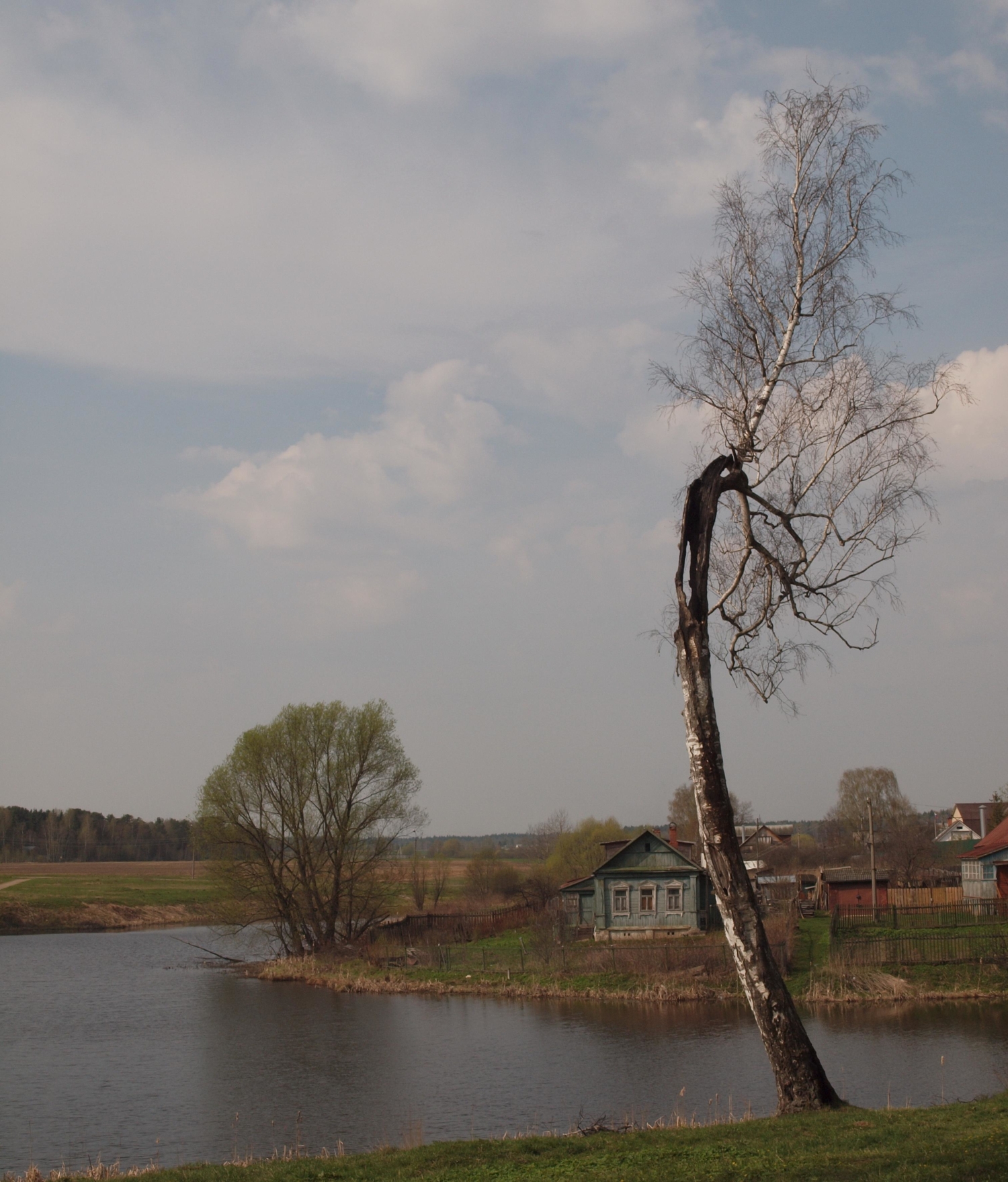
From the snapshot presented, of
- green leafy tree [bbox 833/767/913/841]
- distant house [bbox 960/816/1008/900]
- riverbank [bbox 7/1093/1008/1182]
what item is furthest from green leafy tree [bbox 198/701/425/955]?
green leafy tree [bbox 833/767/913/841]

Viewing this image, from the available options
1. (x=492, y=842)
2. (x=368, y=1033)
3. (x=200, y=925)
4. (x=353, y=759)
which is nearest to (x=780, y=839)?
(x=492, y=842)

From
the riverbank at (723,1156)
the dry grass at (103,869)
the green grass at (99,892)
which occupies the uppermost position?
the riverbank at (723,1156)

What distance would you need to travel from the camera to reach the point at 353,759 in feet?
152

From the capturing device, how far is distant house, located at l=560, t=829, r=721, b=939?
4216 cm

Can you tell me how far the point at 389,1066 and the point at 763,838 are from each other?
3198 inches

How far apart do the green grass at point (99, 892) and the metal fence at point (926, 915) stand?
43324mm

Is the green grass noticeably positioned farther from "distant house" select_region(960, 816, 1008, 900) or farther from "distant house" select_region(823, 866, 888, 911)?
"distant house" select_region(960, 816, 1008, 900)

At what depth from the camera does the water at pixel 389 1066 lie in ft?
56.4

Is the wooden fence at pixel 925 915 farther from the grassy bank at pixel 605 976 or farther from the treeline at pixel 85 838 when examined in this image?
the treeline at pixel 85 838

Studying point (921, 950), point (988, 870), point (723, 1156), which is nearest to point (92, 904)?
point (988, 870)

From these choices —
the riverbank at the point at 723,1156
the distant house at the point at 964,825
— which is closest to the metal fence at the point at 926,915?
the riverbank at the point at 723,1156

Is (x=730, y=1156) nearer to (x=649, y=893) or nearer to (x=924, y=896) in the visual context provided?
(x=649, y=893)

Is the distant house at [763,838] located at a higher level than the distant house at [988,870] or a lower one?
lower

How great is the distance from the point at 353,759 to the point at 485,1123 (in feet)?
99.3
